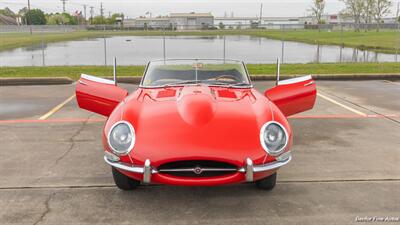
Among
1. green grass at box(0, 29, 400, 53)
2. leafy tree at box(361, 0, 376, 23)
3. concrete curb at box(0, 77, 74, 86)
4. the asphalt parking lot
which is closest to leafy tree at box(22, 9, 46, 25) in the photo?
green grass at box(0, 29, 400, 53)

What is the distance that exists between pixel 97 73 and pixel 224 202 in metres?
11.0

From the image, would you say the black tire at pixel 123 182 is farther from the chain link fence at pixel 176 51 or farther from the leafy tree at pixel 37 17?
the leafy tree at pixel 37 17

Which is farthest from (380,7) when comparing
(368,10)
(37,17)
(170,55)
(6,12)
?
(6,12)

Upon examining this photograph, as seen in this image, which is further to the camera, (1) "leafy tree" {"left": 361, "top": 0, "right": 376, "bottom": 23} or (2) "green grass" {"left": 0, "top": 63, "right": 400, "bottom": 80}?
(1) "leafy tree" {"left": 361, "top": 0, "right": 376, "bottom": 23}

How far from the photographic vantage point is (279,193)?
14.6 ft

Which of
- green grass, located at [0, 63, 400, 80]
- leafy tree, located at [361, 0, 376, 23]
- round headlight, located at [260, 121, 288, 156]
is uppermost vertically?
leafy tree, located at [361, 0, 376, 23]

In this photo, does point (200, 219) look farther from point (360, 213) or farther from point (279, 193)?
point (360, 213)

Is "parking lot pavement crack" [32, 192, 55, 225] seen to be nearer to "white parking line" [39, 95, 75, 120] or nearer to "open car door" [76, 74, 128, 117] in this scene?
"open car door" [76, 74, 128, 117]

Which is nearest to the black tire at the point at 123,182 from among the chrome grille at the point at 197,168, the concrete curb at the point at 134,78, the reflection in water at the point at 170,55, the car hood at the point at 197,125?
the car hood at the point at 197,125

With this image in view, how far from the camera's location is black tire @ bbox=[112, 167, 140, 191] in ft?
14.3

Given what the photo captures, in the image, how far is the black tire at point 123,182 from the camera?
4.36 meters

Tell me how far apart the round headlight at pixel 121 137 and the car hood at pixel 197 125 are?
0.06 m

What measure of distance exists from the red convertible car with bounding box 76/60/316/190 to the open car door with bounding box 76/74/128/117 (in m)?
0.68

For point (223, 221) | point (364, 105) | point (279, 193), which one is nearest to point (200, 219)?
point (223, 221)
